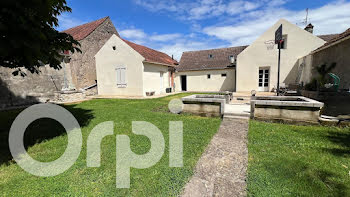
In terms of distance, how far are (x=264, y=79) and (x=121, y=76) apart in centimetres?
1358

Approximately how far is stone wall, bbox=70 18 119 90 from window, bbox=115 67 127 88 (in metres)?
4.16

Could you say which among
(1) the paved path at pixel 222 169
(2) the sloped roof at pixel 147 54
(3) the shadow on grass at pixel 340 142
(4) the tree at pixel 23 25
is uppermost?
(2) the sloped roof at pixel 147 54

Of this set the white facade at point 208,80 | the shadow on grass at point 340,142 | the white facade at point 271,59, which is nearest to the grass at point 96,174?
the shadow on grass at point 340,142

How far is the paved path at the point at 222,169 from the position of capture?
232 centimetres

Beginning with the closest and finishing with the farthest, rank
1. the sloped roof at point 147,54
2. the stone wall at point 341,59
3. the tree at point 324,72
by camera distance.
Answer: the stone wall at point 341,59 → the tree at point 324,72 → the sloped roof at point 147,54

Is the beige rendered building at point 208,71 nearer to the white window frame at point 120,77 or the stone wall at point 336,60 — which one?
the stone wall at point 336,60

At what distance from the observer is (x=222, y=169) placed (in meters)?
2.87

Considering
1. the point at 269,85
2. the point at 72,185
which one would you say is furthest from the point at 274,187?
the point at 269,85

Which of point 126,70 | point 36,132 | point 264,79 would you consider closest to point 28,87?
point 126,70

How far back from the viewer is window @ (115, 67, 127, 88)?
1415 centimetres

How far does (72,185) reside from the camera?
2.47 m

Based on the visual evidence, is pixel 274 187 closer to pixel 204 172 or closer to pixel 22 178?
pixel 204 172

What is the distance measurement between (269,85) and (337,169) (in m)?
13.0

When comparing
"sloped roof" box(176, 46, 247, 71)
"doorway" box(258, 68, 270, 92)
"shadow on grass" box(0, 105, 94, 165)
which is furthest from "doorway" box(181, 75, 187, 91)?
"shadow on grass" box(0, 105, 94, 165)
